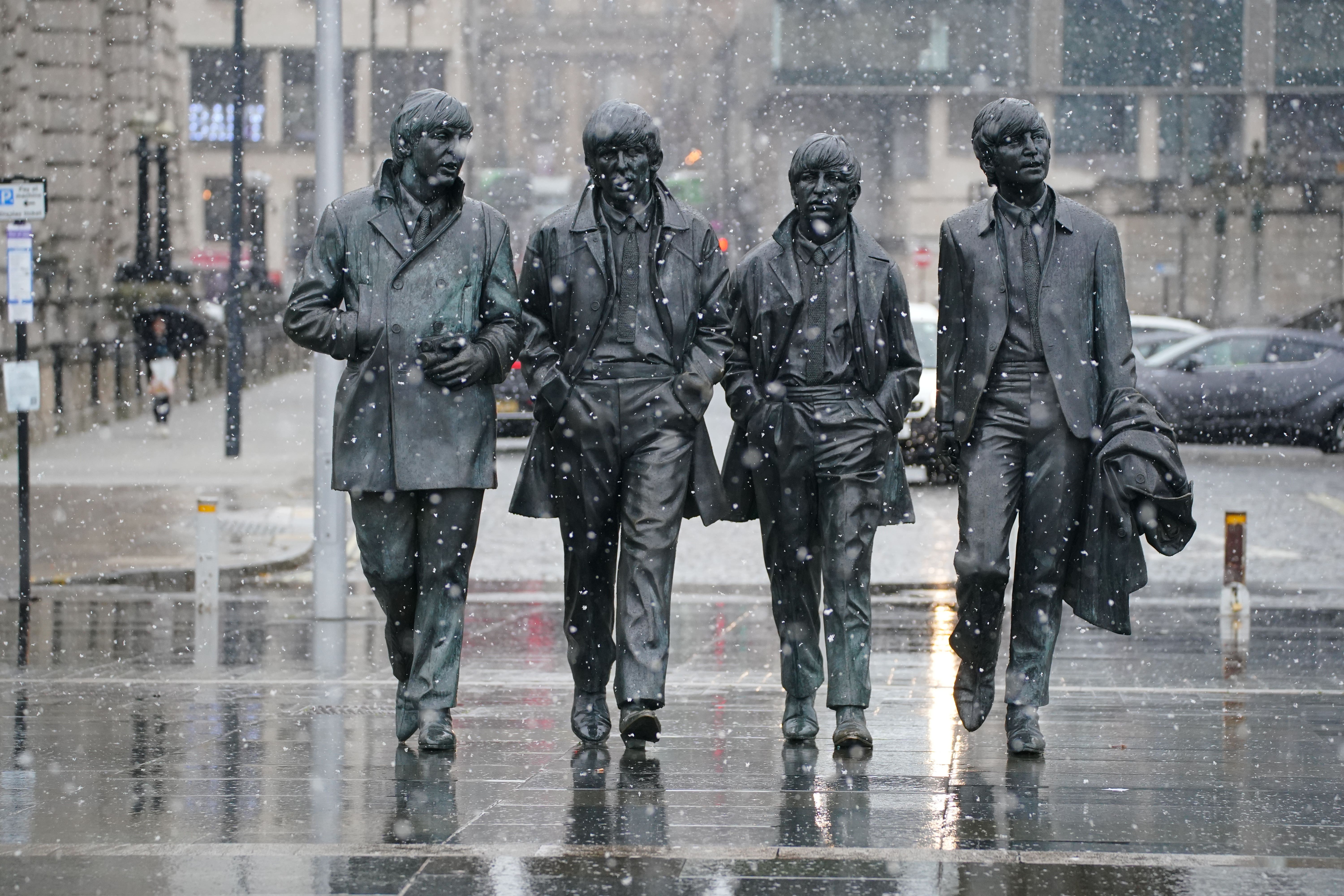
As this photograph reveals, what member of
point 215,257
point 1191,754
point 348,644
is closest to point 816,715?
point 1191,754

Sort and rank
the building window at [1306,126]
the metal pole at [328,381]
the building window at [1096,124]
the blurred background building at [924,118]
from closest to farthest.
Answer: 1. the metal pole at [328,381]
2. the blurred background building at [924,118]
3. the building window at [1306,126]
4. the building window at [1096,124]

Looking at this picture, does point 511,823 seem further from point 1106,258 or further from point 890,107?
point 890,107

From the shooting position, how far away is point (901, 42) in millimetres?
59625

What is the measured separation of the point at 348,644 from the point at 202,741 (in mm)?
3121

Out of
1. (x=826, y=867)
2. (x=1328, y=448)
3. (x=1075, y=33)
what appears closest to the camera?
(x=826, y=867)

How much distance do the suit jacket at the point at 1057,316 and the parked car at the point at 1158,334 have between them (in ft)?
66.3

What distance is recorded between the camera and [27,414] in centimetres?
1258

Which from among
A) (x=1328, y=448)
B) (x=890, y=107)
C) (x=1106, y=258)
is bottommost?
(x=1328, y=448)

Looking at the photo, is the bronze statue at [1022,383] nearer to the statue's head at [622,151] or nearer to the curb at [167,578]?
the statue's head at [622,151]

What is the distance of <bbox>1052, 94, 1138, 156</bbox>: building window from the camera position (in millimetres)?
58156

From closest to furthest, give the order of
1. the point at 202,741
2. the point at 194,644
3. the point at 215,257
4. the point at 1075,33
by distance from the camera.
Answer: the point at 202,741, the point at 194,644, the point at 1075,33, the point at 215,257

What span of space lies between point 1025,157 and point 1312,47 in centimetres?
5409

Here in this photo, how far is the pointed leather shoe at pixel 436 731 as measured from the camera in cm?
657

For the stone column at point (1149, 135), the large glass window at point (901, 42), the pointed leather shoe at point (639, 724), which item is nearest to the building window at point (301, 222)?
the large glass window at point (901, 42)
